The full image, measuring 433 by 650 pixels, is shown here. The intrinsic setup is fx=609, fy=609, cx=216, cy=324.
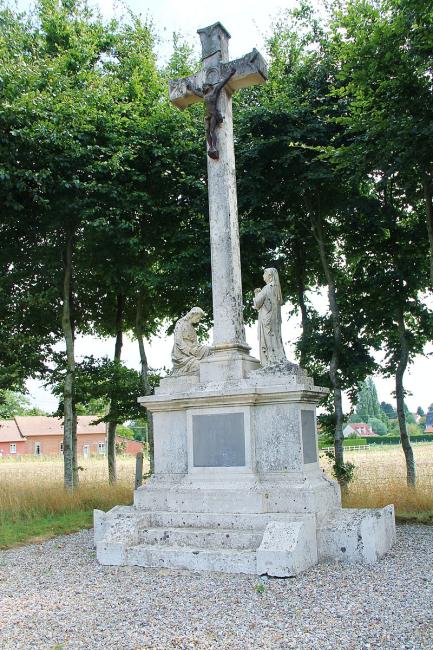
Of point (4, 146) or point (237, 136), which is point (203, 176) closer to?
point (237, 136)

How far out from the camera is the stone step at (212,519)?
24.2ft

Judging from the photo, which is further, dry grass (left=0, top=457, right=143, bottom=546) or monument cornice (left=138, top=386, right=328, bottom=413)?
dry grass (left=0, top=457, right=143, bottom=546)

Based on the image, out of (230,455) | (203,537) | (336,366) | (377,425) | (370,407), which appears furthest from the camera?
(370,407)

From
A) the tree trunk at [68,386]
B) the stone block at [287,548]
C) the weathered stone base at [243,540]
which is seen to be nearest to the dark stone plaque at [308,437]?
the weathered stone base at [243,540]

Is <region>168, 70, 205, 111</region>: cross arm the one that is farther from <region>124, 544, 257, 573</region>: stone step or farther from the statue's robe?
<region>124, 544, 257, 573</region>: stone step

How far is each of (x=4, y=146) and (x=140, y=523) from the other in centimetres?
978

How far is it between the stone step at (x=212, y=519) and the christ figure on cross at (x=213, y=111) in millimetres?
5107

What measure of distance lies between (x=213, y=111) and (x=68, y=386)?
8642 mm

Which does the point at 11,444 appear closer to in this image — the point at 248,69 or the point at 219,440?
the point at 219,440

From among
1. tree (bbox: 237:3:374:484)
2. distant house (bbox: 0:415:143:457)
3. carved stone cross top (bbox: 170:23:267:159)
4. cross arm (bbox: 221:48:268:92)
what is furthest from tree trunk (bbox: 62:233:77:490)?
distant house (bbox: 0:415:143:457)

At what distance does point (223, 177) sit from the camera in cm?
903

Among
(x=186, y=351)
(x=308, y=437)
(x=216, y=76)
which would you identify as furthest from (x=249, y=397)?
(x=216, y=76)

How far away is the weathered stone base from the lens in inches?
265

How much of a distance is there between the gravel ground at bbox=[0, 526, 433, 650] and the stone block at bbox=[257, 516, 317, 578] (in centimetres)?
13
